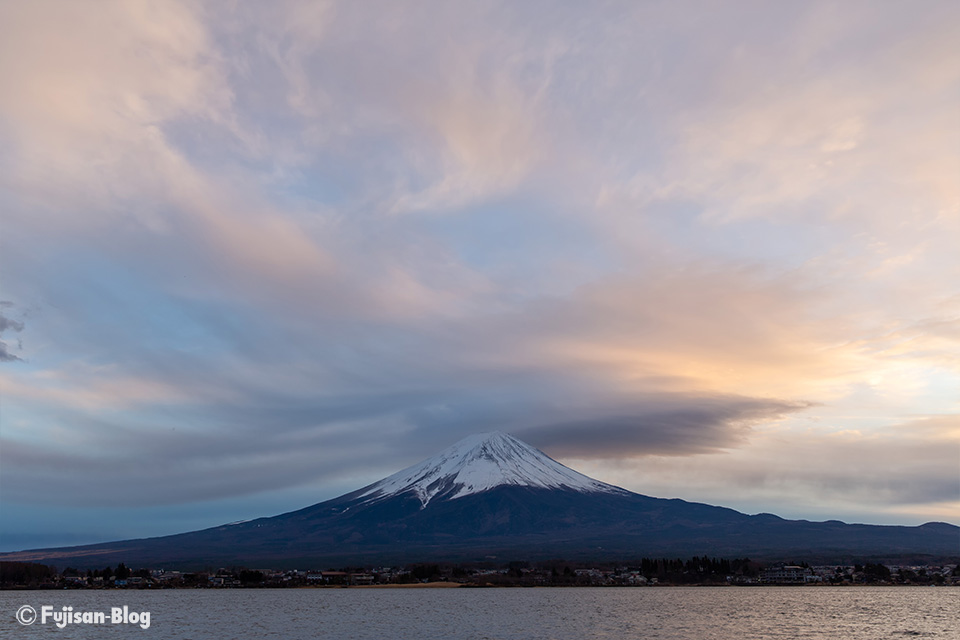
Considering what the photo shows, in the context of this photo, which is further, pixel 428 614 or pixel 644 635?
pixel 428 614

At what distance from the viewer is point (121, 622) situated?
10206 cm

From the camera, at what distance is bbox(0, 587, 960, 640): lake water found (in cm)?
8300

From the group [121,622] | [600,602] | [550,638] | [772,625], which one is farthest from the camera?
[600,602]

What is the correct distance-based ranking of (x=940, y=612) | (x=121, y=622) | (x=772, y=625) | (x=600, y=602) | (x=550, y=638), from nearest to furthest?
(x=550, y=638), (x=772, y=625), (x=121, y=622), (x=940, y=612), (x=600, y=602)

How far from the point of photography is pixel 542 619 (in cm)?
10269

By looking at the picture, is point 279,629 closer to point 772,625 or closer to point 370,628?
point 370,628

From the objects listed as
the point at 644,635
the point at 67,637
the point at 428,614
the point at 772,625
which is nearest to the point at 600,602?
the point at 428,614

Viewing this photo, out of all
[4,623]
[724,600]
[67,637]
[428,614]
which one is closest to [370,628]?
[428,614]

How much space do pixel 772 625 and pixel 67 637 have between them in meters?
76.1

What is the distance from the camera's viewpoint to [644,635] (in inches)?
3159

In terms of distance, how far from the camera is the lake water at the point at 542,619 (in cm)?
8300

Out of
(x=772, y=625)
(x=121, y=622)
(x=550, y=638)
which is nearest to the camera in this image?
(x=550, y=638)

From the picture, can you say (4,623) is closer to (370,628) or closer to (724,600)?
(370,628)

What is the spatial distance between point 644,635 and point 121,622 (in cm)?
6685
